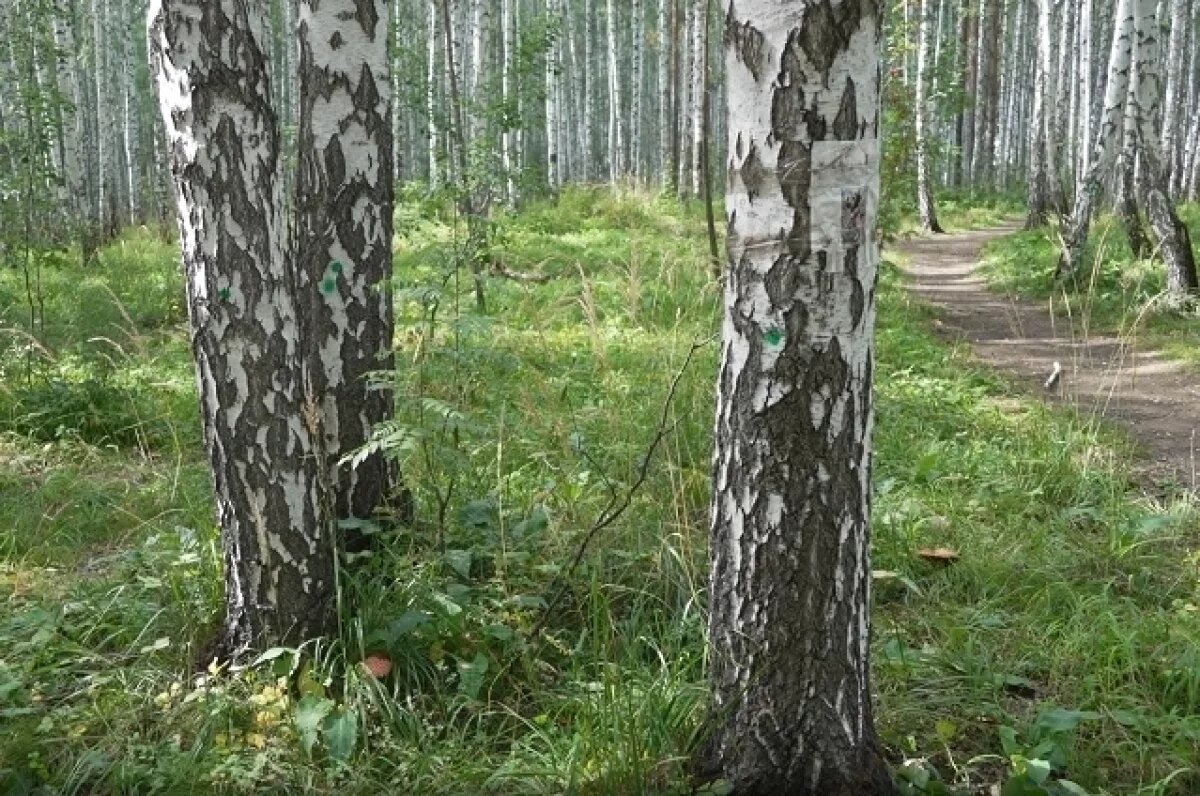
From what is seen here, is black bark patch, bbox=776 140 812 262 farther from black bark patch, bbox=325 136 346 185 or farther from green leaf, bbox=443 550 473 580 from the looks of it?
black bark patch, bbox=325 136 346 185

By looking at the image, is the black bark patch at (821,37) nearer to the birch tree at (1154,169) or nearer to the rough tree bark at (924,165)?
the birch tree at (1154,169)

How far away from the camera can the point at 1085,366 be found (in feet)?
24.5

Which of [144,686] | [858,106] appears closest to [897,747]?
[858,106]

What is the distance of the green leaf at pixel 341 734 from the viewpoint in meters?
2.77

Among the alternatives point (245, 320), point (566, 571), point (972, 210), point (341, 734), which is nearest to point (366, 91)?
point (245, 320)

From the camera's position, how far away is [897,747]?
276cm

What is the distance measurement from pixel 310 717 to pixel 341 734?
115 mm

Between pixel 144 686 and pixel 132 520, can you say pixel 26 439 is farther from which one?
pixel 144 686

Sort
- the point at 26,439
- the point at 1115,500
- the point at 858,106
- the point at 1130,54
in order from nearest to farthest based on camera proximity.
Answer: the point at 858,106 → the point at 1115,500 → the point at 26,439 → the point at 1130,54

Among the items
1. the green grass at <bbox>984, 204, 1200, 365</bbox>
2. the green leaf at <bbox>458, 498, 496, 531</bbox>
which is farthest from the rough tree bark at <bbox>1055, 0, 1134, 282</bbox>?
the green leaf at <bbox>458, 498, 496, 531</bbox>

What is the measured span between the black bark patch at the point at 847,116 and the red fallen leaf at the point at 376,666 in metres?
1.96

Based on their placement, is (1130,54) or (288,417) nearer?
(288,417)

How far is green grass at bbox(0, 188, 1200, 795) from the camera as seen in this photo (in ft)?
9.02

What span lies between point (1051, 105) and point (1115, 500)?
12.2 meters
